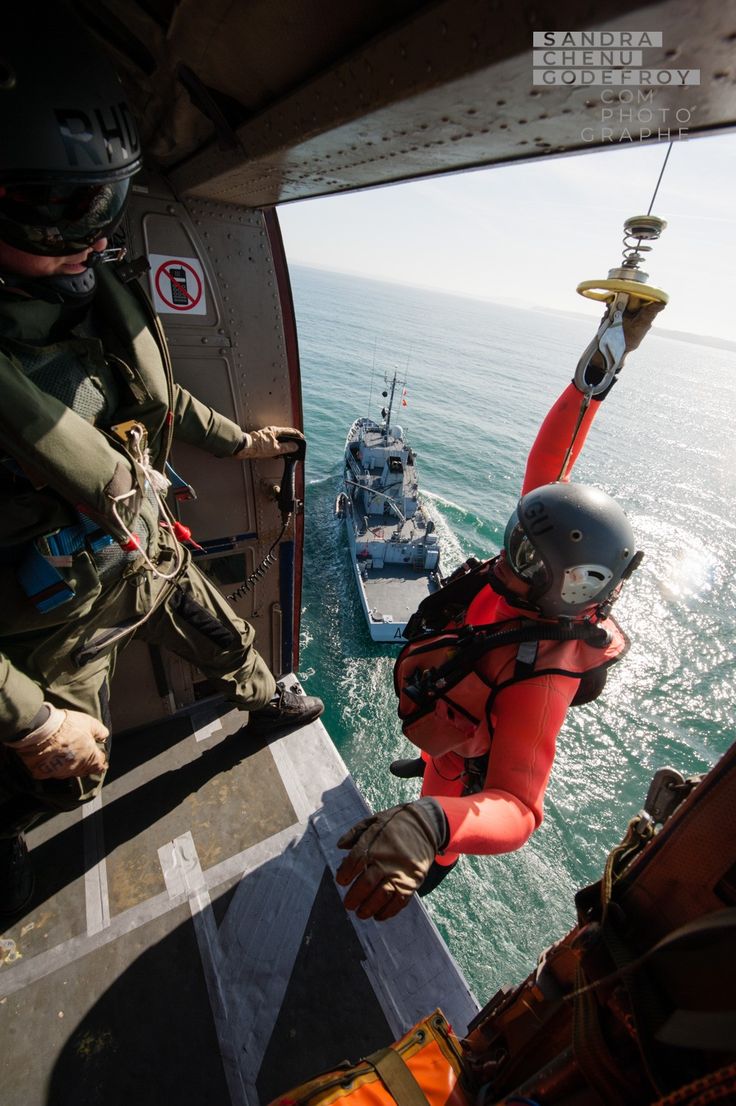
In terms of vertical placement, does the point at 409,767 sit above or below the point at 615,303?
below

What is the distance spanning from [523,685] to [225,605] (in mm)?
2249

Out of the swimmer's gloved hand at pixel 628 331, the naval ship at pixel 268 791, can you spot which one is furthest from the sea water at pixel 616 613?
the swimmer's gloved hand at pixel 628 331

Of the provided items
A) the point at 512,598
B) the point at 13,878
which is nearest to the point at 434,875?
the point at 512,598

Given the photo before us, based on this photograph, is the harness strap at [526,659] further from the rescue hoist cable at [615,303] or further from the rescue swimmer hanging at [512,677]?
the rescue hoist cable at [615,303]

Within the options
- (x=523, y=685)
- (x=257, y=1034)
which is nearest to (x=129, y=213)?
(x=523, y=685)

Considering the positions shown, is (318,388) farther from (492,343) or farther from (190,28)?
(492,343)

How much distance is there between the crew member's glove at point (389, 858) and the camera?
1739mm

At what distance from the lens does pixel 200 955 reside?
2980mm

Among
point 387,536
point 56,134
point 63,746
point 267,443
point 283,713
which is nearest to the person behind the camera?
point 56,134

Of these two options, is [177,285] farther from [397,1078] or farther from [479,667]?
[397,1078]

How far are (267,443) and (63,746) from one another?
2399 millimetres

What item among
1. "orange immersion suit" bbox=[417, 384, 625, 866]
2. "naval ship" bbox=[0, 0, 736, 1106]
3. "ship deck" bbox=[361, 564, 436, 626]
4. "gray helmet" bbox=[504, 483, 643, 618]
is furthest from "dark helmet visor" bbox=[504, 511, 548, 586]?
"ship deck" bbox=[361, 564, 436, 626]

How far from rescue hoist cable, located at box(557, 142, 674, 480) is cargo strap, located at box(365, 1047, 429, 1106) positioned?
3242mm

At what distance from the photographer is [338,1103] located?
4.91 feet
